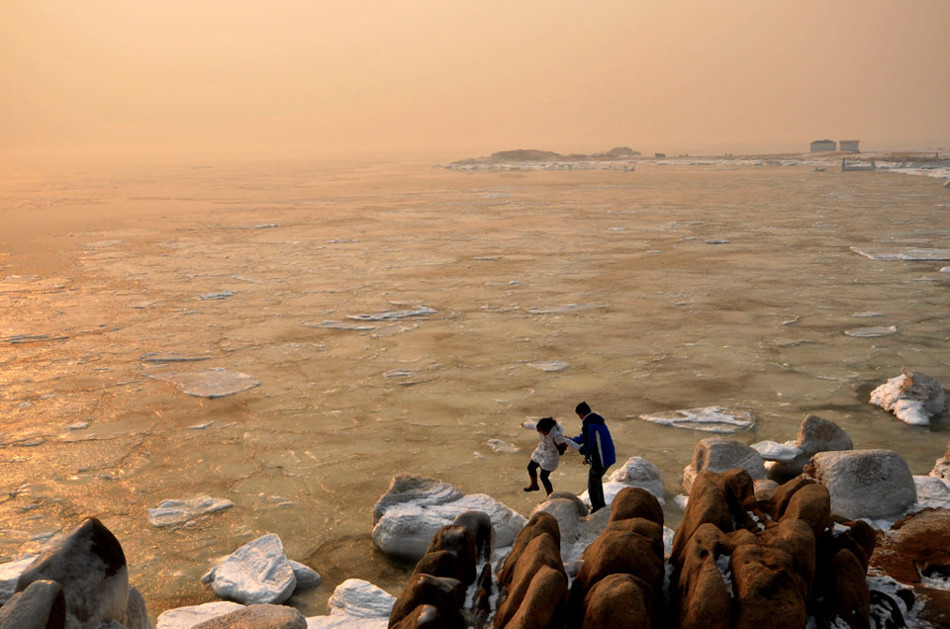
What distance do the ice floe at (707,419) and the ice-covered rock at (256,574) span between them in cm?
430

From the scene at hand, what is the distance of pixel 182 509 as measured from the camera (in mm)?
6609

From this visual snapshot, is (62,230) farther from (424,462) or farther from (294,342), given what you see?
(424,462)

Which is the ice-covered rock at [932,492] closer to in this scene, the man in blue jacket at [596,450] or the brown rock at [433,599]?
the man in blue jacket at [596,450]

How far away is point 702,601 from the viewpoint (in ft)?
10.8

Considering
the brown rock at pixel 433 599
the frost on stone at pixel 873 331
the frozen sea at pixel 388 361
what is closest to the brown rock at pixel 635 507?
the brown rock at pixel 433 599

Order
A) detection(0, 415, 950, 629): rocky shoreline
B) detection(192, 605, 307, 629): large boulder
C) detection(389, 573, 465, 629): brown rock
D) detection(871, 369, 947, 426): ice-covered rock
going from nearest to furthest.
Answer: detection(0, 415, 950, 629): rocky shoreline < detection(389, 573, 465, 629): brown rock < detection(192, 605, 307, 629): large boulder < detection(871, 369, 947, 426): ice-covered rock

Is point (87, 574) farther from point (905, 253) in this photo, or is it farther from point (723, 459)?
point (905, 253)

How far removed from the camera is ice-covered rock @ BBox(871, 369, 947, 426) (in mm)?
8117

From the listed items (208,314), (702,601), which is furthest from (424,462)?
(208,314)

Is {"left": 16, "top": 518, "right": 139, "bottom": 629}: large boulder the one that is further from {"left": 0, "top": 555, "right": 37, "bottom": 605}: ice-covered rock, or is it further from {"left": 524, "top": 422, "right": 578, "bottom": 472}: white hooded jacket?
{"left": 524, "top": 422, "right": 578, "bottom": 472}: white hooded jacket

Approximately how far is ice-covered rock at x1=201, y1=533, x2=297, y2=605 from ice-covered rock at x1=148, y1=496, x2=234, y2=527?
986 millimetres

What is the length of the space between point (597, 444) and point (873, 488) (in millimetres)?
2048

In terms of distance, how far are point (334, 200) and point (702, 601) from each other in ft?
119

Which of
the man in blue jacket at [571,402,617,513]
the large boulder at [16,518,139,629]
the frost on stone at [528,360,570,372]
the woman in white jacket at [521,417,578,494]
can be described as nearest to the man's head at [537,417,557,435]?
the woman in white jacket at [521,417,578,494]
